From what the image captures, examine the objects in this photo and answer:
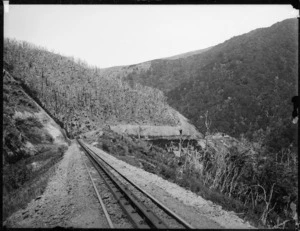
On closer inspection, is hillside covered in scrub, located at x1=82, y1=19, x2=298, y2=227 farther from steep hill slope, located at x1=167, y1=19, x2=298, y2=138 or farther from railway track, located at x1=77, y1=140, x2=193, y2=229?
railway track, located at x1=77, y1=140, x2=193, y2=229

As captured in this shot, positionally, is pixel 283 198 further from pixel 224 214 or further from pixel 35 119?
pixel 35 119

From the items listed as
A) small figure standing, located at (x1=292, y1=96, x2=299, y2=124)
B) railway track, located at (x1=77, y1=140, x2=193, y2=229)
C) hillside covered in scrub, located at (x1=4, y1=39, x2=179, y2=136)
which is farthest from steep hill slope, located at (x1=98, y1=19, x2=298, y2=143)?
small figure standing, located at (x1=292, y1=96, x2=299, y2=124)

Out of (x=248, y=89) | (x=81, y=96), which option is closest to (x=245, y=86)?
(x=248, y=89)

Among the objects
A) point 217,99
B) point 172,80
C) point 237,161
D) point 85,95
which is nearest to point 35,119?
point 237,161

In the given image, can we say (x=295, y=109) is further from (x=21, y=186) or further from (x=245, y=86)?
(x=245, y=86)

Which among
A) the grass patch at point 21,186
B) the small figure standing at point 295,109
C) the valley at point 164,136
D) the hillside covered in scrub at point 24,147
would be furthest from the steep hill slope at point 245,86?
the small figure standing at point 295,109

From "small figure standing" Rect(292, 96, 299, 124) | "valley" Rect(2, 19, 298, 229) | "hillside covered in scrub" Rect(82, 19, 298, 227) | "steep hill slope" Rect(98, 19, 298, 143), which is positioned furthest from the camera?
"steep hill slope" Rect(98, 19, 298, 143)

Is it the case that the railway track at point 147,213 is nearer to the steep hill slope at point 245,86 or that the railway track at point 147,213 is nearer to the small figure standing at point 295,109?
the small figure standing at point 295,109
